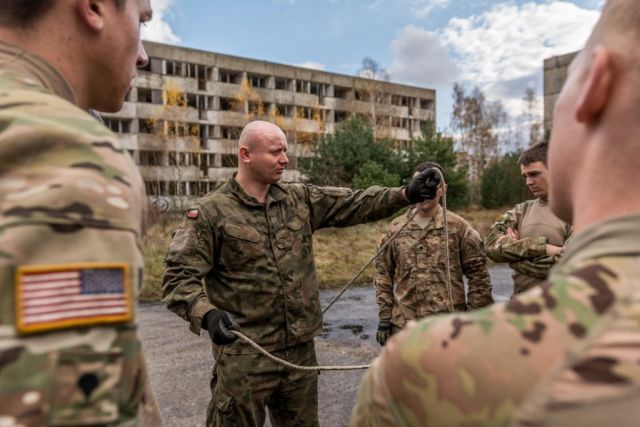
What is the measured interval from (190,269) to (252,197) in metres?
0.66

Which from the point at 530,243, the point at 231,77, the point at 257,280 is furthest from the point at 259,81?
the point at 257,280

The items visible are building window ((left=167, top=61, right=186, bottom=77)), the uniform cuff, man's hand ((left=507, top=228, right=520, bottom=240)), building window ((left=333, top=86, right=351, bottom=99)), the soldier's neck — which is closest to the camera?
the uniform cuff

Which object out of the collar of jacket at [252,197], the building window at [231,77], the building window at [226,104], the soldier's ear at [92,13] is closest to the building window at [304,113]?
the building window at [231,77]

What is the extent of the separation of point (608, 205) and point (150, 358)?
6.01 metres

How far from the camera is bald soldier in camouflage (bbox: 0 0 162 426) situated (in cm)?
75

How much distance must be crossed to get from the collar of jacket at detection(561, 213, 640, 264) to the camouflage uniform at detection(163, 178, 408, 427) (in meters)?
2.56

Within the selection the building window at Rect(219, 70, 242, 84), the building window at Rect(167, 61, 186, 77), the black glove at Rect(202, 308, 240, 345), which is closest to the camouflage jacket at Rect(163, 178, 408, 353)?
→ the black glove at Rect(202, 308, 240, 345)

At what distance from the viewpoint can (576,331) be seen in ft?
2.24

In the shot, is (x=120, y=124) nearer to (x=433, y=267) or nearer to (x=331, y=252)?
(x=331, y=252)

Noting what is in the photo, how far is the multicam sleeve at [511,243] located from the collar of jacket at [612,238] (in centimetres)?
349

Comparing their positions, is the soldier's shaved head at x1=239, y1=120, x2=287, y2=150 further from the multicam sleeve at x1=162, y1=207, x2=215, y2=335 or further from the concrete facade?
the concrete facade

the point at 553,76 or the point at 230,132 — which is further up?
the point at 553,76

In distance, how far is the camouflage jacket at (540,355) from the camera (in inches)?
26.0

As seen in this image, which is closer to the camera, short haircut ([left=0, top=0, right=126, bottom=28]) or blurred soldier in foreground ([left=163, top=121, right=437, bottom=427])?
short haircut ([left=0, top=0, right=126, bottom=28])
